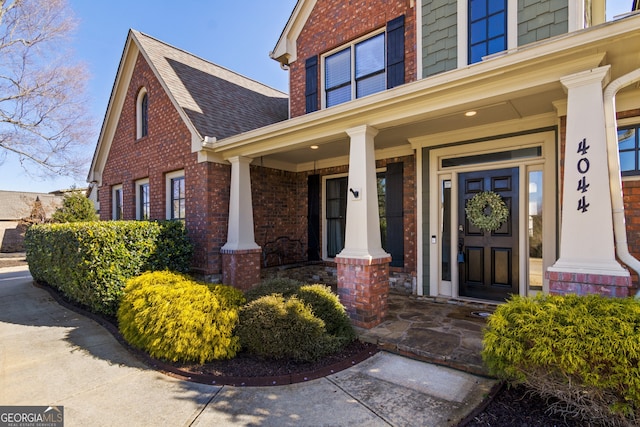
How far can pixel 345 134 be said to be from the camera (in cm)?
511

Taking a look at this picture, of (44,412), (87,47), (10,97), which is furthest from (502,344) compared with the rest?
(10,97)

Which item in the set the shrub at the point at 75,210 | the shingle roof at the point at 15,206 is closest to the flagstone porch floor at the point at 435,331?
the shrub at the point at 75,210

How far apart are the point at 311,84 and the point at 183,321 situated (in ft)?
18.9

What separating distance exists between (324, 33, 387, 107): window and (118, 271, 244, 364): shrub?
4713 mm

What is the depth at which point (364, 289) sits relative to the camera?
15.0 feet

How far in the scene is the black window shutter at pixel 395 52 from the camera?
609 cm

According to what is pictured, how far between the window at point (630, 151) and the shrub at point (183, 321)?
5036mm

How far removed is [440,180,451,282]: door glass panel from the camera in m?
5.95

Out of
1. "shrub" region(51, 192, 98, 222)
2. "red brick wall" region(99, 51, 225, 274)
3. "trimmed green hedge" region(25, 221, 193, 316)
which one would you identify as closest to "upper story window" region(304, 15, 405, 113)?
"red brick wall" region(99, 51, 225, 274)

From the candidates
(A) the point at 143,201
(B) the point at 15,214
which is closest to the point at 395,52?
(A) the point at 143,201

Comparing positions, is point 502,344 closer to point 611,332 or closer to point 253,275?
point 611,332

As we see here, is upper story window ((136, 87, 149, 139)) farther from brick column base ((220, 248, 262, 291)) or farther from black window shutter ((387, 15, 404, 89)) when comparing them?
black window shutter ((387, 15, 404, 89))

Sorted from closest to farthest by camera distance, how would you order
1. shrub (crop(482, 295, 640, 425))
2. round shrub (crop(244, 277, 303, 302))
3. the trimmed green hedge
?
shrub (crop(482, 295, 640, 425)) < round shrub (crop(244, 277, 303, 302)) < the trimmed green hedge

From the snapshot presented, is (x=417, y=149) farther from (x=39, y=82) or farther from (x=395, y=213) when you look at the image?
(x=39, y=82)
